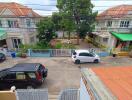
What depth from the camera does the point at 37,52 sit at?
1552 centimetres

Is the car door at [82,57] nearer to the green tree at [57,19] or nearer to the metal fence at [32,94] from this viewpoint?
the metal fence at [32,94]

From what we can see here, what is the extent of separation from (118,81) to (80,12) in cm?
1727

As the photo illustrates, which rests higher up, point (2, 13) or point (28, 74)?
point (2, 13)

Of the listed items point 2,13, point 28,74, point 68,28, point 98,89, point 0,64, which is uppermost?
point 2,13

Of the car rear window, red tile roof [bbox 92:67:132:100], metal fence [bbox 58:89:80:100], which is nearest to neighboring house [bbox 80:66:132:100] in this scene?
red tile roof [bbox 92:67:132:100]

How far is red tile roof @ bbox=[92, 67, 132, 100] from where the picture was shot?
2958 mm

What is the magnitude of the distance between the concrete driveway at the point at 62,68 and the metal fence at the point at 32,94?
7.68 ft

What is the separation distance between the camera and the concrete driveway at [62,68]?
9.36m

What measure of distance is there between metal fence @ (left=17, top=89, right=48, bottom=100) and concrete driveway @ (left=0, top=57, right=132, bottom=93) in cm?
234

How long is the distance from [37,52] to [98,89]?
13.0m

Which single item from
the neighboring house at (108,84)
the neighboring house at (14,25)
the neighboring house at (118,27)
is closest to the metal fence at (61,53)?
the neighboring house at (14,25)

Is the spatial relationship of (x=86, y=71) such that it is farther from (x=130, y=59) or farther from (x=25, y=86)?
(x=130, y=59)

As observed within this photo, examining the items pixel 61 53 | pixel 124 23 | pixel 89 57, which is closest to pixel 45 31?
pixel 61 53

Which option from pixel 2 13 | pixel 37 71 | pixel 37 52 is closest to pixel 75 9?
pixel 37 52
